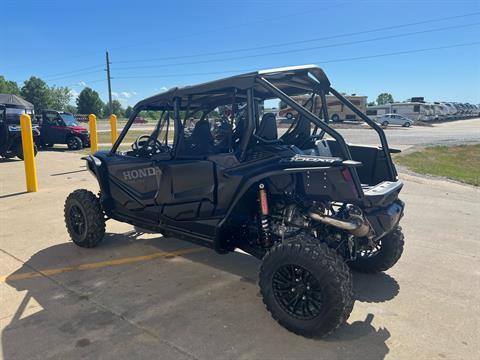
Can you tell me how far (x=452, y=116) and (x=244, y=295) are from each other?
56188mm

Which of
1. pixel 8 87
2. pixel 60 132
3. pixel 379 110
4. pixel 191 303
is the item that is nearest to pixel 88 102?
pixel 8 87

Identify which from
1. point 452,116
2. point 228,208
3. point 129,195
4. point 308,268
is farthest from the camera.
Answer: point 452,116

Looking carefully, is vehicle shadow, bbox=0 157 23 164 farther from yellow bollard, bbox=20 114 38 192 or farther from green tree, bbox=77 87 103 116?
green tree, bbox=77 87 103 116

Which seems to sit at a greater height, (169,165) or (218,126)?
(218,126)

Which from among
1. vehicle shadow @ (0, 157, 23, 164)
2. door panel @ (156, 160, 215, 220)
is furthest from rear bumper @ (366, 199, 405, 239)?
vehicle shadow @ (0, 157, 23, 164)

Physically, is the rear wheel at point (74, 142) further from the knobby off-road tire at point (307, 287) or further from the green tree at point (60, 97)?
the green tree at point (60, 97)

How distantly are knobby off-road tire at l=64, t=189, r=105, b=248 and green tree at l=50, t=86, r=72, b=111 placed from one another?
113816mm

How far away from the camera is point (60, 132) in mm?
17922

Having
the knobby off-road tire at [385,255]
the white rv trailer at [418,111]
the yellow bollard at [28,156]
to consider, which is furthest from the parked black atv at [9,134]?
the white rv trailer at [418,111]

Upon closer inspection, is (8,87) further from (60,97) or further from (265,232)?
(265,232)

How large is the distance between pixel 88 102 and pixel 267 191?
106631mm

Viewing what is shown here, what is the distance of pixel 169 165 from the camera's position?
13.1ft

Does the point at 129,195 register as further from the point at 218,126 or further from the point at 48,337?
the point at 48,337

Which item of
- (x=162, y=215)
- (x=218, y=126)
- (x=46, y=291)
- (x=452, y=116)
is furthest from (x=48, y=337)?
(x=452, y=116)
